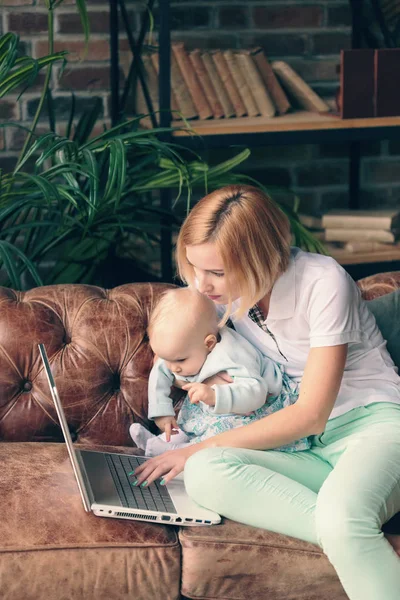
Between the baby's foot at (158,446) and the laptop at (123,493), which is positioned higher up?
the laptop at (123,493)

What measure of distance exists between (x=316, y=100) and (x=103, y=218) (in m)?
0.98

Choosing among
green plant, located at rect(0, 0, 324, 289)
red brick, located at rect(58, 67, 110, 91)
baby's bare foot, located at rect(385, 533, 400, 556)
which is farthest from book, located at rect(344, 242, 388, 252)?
baby's bare foot, located at rect(385, 533, 400, 556)

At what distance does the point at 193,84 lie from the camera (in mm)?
3145

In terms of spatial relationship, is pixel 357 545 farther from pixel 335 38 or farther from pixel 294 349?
pixel 335 38

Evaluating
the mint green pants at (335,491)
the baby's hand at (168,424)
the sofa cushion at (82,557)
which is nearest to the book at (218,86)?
the baby's hand at (168,424)

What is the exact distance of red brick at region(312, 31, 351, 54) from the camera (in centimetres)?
361

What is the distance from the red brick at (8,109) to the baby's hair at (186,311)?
54.2 inches

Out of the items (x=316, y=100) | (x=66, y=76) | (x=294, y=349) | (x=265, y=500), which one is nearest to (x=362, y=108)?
(x=316, y=100)

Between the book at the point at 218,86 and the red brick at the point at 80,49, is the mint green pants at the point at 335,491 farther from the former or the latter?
the red brick at the point at 80,49

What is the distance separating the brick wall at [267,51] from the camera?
3244 mm

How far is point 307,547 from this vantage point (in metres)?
1.82

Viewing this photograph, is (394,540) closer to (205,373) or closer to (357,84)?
(205,373)

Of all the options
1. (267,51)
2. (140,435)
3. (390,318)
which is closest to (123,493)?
(140,435)

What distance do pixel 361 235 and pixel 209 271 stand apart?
5.18 ft
